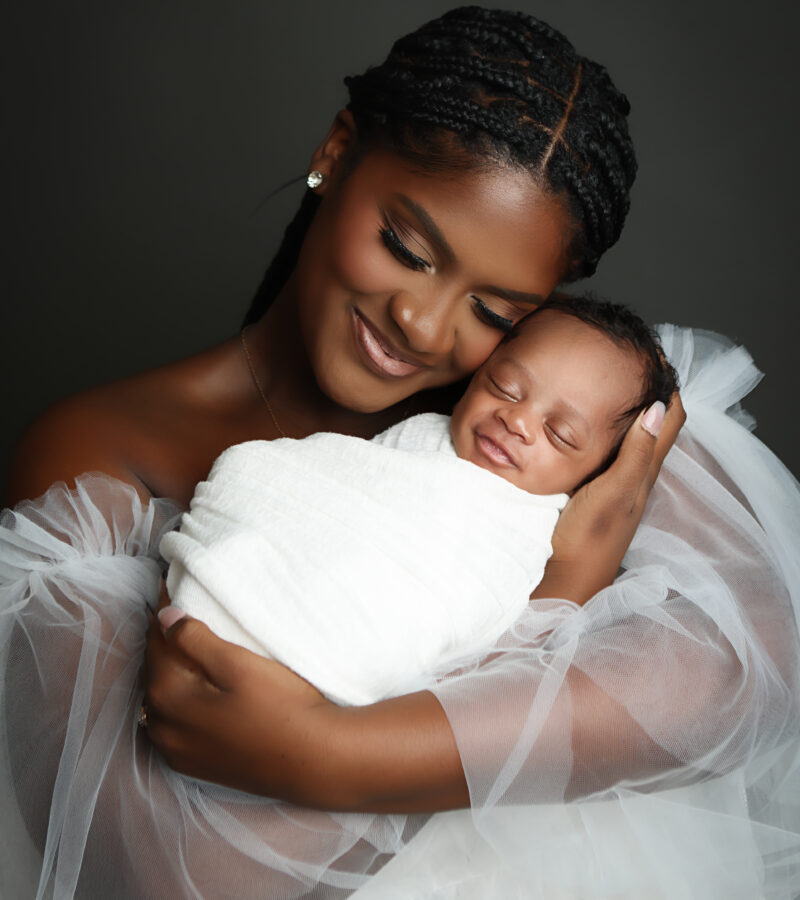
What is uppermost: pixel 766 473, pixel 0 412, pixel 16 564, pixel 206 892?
pixel 766 473

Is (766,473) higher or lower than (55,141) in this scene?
higher

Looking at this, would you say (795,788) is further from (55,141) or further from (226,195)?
(55,141)

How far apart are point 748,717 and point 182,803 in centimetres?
76

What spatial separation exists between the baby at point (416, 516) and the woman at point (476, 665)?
54 mm

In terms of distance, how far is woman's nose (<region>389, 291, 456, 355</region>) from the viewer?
4.99 ft

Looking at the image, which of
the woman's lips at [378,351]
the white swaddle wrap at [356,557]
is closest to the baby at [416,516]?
the white swaddle wrap at [356,557]

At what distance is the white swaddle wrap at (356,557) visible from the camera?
1266 millimetres

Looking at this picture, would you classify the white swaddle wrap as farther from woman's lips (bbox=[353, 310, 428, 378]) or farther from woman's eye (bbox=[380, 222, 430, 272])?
woman's eye (bbox=[380, 222, 430, 272])

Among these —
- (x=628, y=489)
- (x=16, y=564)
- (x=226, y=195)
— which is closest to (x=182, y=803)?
(x=16, y=564)

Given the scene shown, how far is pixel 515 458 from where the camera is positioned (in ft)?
5.18

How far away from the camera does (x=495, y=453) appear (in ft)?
5.22

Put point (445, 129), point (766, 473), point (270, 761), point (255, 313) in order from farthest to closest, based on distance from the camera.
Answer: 1. point (255, 313)
2. point (766, 473)
3. point (445, 129)
4. point (270, 761)

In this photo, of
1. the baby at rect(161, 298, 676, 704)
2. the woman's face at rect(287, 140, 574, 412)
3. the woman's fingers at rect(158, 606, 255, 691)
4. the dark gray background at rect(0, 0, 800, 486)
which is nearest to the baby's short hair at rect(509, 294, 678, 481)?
the baby at rect(161, 298, 676, 704)

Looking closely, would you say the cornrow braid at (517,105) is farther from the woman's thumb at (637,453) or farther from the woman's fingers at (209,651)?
the woman's fingers at (209,651)
